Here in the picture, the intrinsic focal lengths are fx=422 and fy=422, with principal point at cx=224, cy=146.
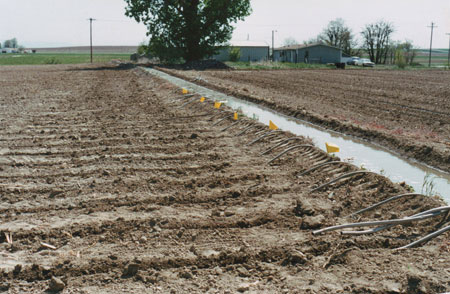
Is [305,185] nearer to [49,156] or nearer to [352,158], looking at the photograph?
[352,158]

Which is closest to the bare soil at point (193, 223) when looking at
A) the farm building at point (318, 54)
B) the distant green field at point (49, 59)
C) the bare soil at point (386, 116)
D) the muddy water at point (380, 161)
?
the muddy water at point (380, 161)

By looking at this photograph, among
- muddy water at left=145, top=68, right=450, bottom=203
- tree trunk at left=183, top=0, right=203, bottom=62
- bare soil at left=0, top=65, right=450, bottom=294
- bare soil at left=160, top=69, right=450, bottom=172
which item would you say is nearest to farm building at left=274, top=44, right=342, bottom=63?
tree trunk at left=183, top=0, right=203, bottom=62

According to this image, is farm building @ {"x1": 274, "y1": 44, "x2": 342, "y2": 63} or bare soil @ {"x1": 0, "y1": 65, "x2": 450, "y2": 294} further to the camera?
farm building @ {"x1": 274, "y1": 44, "x2": 342, "y2": 63}

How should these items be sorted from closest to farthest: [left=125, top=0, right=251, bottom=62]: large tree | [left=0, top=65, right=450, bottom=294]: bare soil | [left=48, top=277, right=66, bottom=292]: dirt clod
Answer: [left=48, top=277, right=66, bottom=292]: dirt clod < [left=0, top=65, right=450, bottom=294]: bare soil < [left=125, top=0, right=251, bottom=62]: large tree

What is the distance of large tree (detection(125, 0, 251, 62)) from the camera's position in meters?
38.3

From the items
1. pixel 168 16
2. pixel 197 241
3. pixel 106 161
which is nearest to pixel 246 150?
pixel 106 161

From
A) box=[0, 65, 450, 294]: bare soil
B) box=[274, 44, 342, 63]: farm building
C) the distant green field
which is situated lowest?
box=[0, 65, 450, 294]: bare soil

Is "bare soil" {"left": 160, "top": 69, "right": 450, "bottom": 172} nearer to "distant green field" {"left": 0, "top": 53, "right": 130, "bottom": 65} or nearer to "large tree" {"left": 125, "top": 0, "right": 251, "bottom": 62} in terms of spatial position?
"large tree" {"left": 125, "top": 0, "right": 251, "bottom": 62}

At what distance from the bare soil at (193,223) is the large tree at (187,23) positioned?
3285 cm

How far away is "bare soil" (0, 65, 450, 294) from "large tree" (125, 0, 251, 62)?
32.8m

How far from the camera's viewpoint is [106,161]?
6359 millimetres

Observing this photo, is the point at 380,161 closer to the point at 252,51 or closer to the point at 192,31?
the point at 192,31

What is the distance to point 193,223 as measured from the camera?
4.14 m

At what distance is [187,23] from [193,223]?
36.8 m
